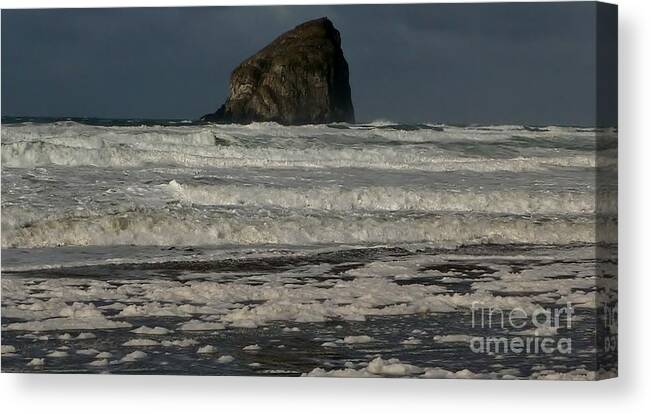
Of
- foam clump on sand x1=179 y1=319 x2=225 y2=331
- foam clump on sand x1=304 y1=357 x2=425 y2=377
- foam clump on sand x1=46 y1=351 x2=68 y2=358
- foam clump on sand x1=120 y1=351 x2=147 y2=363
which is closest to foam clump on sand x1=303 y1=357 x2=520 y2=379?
foam clump on sand x1=304 y1=357 x2=425 y2=377

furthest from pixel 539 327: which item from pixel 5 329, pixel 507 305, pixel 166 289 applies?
pixel 5 329

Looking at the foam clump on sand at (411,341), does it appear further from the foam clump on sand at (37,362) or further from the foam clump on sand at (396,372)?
the foam clump on sand at (37,362)

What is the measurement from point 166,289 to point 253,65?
4.76ft

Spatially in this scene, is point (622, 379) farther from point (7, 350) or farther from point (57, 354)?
point (7, 350)

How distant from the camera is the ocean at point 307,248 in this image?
30.0 feet

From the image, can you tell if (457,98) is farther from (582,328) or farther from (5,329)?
(5,329)

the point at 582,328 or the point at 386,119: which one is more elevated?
the point at 386,119

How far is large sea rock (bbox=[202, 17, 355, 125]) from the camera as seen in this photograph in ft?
31.5

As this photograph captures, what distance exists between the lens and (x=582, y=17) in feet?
29.7

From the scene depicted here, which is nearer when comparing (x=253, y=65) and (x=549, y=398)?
(x=549, y=398)

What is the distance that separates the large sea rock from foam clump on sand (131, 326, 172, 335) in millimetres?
1310

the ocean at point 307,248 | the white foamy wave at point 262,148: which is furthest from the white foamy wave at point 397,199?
the white foamy wave at point 262,148

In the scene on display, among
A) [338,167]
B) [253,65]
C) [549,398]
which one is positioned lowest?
[549,398]

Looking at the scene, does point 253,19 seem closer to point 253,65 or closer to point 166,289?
point 253,65
